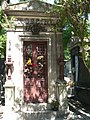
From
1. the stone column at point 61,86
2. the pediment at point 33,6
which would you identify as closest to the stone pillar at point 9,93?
the stone column at point 61,86

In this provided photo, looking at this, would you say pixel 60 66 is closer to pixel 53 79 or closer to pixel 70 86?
pixel 53 79

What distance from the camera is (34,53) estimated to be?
37.8 feet

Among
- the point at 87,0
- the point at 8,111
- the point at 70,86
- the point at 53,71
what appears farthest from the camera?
the point at 70,86

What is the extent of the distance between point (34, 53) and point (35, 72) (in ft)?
2.69

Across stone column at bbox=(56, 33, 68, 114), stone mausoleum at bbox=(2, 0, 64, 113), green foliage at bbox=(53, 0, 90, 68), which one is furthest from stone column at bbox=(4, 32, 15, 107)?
green foliage at bbox=(53, 0, 90, 68)

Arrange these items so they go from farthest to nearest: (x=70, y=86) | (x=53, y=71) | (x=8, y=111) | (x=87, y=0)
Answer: (x=70, y=86)
(x=53, y=71)
(x=8, y=111)
(x=87, y=0)

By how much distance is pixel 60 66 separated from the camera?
36.8 feet

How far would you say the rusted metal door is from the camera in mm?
11383

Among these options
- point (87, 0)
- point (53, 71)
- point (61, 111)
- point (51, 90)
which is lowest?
point (61, 111)

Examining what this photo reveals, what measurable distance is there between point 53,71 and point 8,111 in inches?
98.3

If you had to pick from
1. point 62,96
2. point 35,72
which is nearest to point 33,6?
point 35,72

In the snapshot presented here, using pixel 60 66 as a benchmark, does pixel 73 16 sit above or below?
above

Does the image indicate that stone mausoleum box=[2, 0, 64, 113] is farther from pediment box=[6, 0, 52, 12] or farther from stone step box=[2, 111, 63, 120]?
stone step box=[2, 111, 63, 120]

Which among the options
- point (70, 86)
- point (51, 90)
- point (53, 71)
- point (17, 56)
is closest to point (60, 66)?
point (53, 71)
